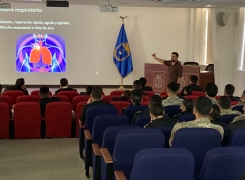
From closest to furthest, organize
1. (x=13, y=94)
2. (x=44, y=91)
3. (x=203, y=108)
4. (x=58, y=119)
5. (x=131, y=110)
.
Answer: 1. (x=203, y=108)
2. (x=131, y=110)
3. (x=58, y=119)
4. (x=44, y=91)
5. (x=13, y=94)

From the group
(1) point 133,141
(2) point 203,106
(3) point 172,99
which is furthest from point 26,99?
(1) point 133,141

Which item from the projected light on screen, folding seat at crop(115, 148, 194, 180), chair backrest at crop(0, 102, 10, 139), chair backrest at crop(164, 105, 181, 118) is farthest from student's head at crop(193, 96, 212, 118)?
the projected light on screen

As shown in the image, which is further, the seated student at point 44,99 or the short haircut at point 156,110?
the seated student at point 44,99

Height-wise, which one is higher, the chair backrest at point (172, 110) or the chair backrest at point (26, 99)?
the chair backrest at point (26, 99)

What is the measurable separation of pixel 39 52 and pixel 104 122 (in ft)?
32.1

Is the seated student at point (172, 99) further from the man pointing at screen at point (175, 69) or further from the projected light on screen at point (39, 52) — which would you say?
the projected light on screen at point (39, 52)

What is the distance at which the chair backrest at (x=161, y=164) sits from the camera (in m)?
2.59

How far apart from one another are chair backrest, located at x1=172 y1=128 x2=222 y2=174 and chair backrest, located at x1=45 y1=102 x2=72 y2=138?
3.68 m

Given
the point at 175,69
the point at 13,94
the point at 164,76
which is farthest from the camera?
the point at 164,76

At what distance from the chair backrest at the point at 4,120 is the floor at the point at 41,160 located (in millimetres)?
144

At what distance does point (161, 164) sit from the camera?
263 cm

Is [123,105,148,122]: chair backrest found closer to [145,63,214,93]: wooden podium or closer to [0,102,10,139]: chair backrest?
[0,102,10,139]: chair backrest

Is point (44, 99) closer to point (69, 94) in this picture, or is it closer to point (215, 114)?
point (69, 94)

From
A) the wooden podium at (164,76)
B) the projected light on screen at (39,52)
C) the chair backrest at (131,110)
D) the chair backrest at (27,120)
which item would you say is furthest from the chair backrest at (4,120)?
the projected light on screen at (39,52)
